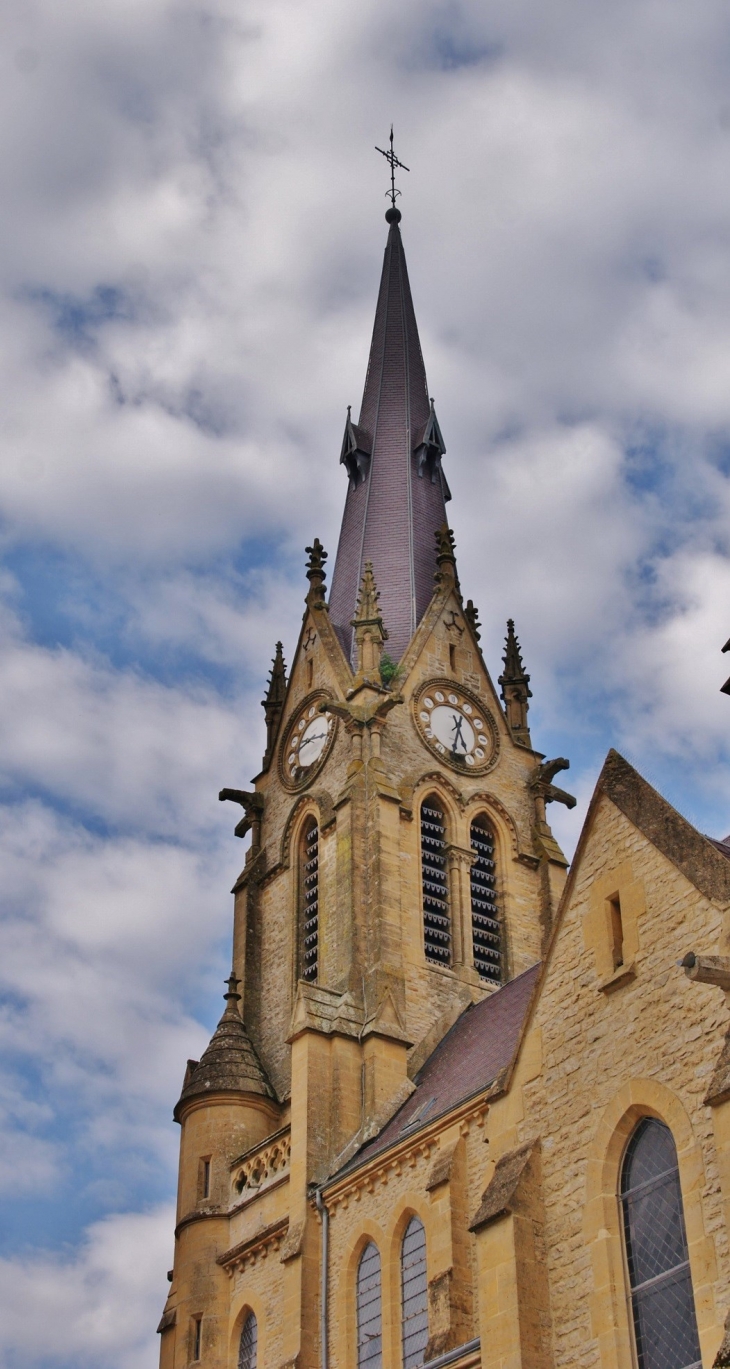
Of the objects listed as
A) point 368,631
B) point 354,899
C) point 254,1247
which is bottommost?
point 254,1247

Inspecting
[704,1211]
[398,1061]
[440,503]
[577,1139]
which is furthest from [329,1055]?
[440,503]

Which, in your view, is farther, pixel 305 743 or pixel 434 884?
pixel 305 743

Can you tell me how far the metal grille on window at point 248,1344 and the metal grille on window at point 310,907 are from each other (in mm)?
7134

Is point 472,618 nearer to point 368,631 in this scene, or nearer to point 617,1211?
point 368,631

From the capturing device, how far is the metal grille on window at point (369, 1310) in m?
25.5

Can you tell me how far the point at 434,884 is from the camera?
35.1 meters

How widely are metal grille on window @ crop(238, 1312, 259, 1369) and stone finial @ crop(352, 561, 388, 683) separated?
13615 mm

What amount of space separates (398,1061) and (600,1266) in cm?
1376

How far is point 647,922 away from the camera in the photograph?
1778 cm

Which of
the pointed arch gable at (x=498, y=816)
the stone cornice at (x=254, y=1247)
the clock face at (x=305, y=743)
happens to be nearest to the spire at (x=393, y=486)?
the clock face at (x=305, y=743)

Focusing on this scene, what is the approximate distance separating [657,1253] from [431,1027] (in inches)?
623

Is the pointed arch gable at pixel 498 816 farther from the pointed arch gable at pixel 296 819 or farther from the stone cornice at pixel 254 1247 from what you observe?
the stone cornice at pixel 254 1247

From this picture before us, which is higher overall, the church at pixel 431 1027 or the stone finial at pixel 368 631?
the stone finial at pixel 368 631

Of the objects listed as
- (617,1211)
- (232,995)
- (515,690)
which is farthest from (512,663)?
(617,1211)
